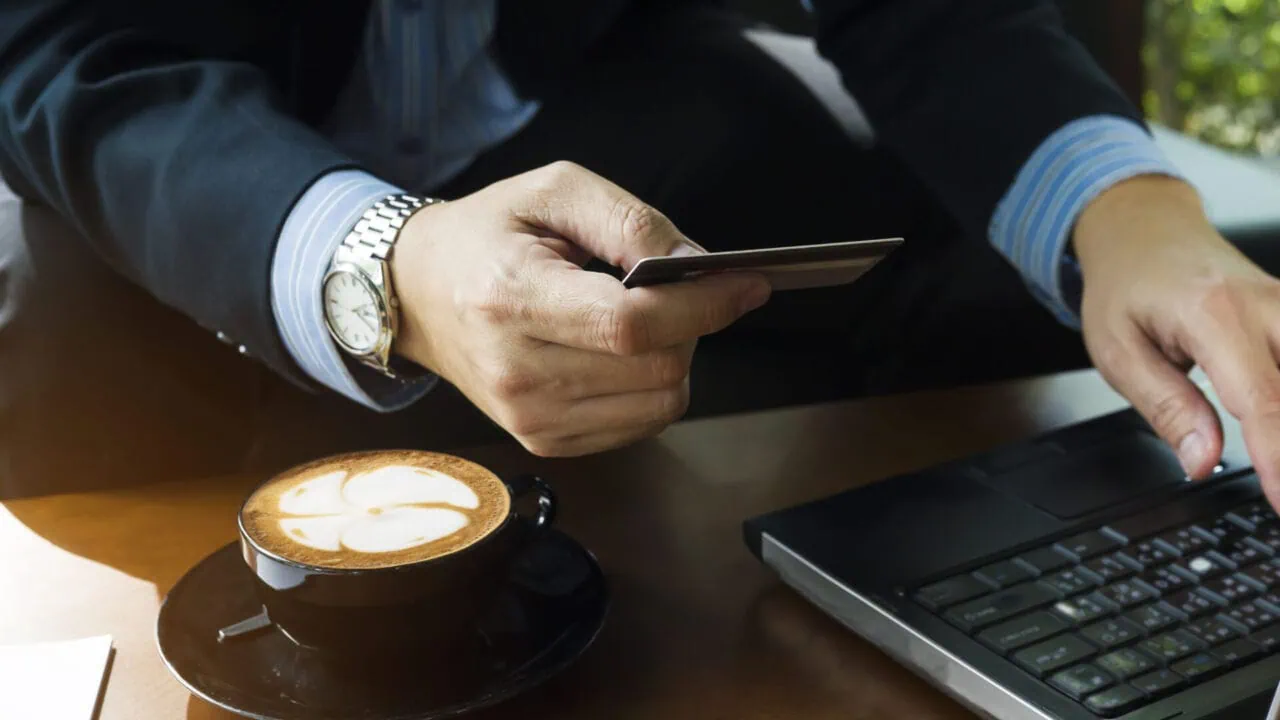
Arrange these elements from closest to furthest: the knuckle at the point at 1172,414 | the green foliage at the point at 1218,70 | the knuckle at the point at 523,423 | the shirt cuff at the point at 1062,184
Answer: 1. the knuckle at the point at 523,423
2. the knuckle at the point at 1172,414
3. the shirt cuff at the point at 1062,184
4. the green foliage at the point at 1218,70

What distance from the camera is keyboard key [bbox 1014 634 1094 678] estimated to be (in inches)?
18.8

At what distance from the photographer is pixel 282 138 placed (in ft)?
2.10

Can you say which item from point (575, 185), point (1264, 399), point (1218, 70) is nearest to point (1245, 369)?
point (1264, 399)

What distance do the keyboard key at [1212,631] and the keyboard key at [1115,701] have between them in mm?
54

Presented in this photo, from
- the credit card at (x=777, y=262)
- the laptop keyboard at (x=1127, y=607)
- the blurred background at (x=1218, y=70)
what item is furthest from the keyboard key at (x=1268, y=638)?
the blurred background at (x=1218, y=70)

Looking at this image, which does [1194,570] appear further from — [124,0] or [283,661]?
[124,0]

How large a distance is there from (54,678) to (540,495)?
21 cm

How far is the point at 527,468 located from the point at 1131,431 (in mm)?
349

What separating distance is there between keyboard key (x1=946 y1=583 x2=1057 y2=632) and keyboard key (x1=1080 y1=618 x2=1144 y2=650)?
0.02m

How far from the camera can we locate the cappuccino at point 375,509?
486mm

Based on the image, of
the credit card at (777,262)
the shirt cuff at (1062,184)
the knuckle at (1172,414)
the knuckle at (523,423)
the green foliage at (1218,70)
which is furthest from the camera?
the green foliage at (1218,70)

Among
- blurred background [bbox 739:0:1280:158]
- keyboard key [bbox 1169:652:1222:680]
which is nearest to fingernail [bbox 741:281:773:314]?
keyboard key [bbox 1169:652:1222:680]

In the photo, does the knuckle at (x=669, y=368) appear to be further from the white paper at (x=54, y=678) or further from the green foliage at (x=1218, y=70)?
the green foliage at (x=1218, y=70)

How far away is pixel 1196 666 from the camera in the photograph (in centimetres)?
48
